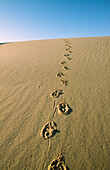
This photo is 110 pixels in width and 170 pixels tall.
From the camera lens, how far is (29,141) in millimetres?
1324

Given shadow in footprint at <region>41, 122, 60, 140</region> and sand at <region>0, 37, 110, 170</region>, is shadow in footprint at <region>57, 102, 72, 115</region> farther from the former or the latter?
shadow in footprint at <region>41, 122, 60, 140</region>

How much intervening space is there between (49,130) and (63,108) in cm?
51

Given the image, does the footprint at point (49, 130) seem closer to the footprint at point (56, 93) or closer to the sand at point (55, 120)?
the sand at point (55, 120)

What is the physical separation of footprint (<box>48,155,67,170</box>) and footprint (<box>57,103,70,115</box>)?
2.23 feet

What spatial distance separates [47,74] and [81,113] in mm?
1673

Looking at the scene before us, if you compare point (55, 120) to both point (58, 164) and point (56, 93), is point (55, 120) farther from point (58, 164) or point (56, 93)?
point (56, 93)

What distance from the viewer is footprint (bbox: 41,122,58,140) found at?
4.49ft

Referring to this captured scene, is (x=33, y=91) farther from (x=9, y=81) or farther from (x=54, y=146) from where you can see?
(x=54, y=146)

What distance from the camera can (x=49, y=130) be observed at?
143cm

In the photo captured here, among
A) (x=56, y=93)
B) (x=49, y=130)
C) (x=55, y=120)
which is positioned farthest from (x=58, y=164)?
(x=56, y=93)

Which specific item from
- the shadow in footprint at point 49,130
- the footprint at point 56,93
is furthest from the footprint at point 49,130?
the footprint at point 56,93

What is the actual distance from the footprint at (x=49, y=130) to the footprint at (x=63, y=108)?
29cm

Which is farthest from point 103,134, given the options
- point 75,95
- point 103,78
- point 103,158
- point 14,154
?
point 103,78

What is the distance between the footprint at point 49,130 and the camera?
1.37m
